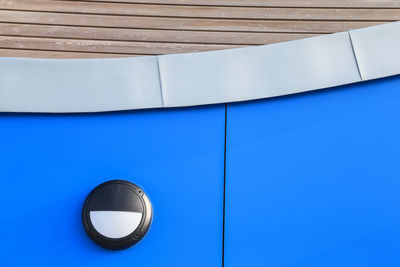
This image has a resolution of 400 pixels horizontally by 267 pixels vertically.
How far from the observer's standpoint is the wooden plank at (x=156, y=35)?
2.31 metres

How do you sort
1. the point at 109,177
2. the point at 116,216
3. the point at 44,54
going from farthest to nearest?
the point at 44,54 → the point at 109,177 → the point at 116,216

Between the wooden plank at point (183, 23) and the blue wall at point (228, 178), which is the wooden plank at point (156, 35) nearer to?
the wooden plank at point (183, 23)

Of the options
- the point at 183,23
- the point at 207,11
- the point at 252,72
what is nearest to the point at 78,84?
the point at 183,23

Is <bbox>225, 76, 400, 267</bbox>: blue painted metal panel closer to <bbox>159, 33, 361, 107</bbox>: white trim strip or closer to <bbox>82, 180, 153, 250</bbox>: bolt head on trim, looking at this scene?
<bbox>159, 33, 361, 107</bbox>: white trim strip

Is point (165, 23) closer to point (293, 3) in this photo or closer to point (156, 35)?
point (156, 35)

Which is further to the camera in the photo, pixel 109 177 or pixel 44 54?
pixel 44 54

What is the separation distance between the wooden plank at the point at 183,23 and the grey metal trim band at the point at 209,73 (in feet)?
0.33

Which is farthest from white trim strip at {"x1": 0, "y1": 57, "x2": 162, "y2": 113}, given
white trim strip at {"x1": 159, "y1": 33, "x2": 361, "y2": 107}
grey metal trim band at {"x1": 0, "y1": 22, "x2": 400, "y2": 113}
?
white trim strip at {"x1": 159, "y1": 33, "x2": 361, "y2": 107}

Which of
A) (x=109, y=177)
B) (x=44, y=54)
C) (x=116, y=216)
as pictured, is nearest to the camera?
(x=116, y=216)

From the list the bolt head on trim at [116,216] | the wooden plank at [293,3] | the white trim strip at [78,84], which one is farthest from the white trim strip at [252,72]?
the bolt head on trim at [116,216]

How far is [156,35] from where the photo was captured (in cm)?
232

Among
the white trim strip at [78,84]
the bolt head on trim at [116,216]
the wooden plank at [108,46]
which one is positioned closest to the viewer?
the bolt head on trim at [116,216]

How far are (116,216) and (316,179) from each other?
40.3 inches

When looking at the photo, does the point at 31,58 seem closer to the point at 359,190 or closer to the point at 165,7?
the point at 165,7
